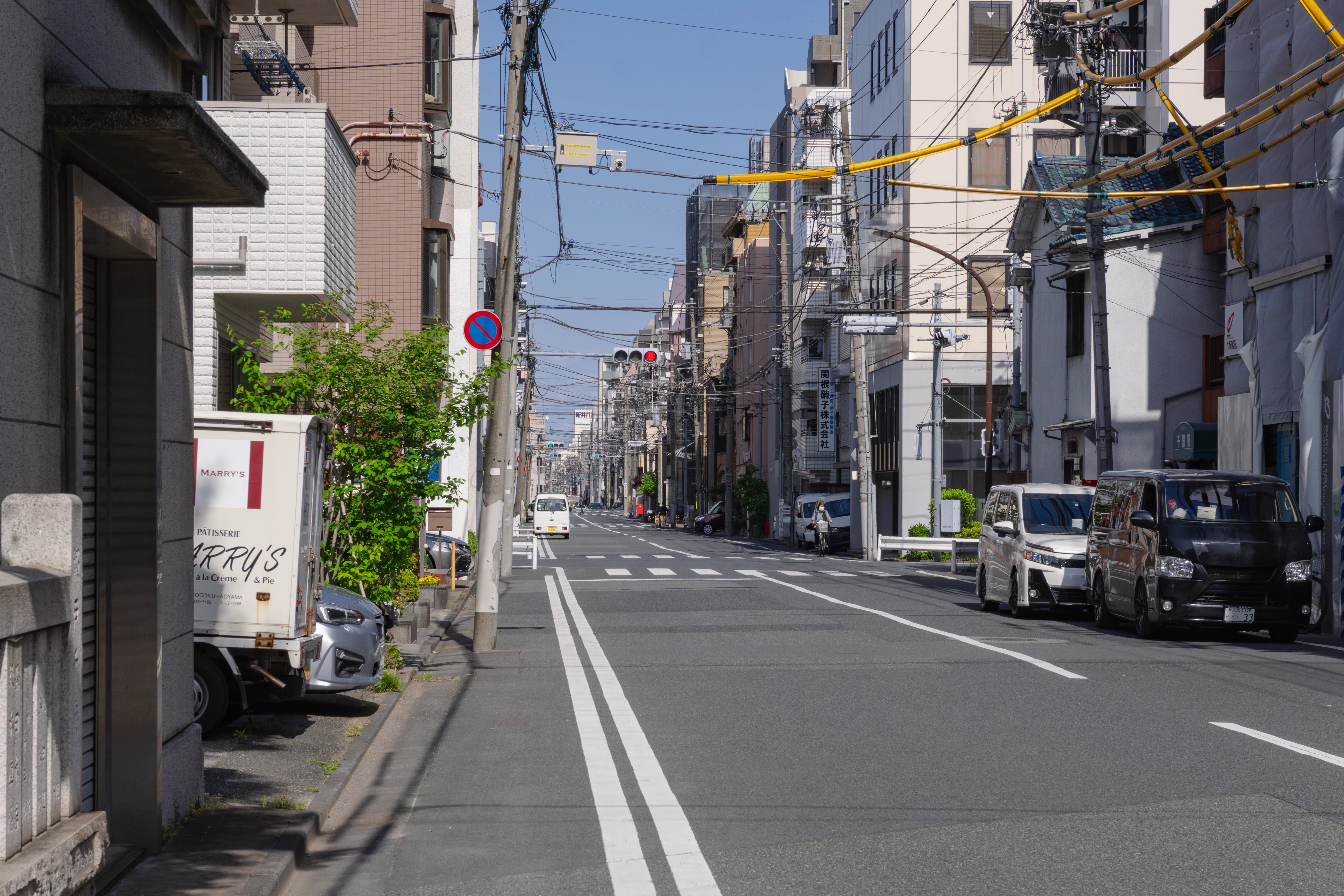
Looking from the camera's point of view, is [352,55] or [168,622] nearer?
[168,622]

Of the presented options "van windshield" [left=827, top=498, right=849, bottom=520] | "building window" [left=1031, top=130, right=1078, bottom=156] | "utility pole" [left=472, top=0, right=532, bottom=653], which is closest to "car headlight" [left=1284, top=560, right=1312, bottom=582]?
"utility pole" [left=472, top=0, right=532, bottom=653]

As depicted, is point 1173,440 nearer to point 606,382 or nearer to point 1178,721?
point 1178,721

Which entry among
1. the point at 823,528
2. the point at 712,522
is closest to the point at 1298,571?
the point at 823,528

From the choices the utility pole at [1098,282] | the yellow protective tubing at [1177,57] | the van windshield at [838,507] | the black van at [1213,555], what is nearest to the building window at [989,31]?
the van windshield at [838,507]

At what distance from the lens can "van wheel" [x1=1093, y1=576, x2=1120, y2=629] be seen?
19219mm

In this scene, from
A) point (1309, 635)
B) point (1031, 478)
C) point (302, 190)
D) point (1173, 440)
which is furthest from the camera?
point (1031, 478)

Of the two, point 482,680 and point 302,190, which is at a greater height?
point 302,190

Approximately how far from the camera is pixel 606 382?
69750 millimetres

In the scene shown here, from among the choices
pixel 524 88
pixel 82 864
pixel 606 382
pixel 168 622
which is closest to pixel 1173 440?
pixel 524 88

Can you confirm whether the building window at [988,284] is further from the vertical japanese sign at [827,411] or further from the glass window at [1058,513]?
the glass window at [1058,513]

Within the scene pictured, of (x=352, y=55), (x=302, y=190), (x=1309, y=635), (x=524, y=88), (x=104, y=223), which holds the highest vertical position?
(x=352, y=55)

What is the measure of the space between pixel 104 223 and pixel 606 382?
63.9m

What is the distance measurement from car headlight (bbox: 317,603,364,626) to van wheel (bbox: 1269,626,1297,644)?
11679 mm

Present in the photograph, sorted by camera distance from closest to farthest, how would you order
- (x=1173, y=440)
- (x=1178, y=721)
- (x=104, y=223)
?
(x=104, y=223)
(x=1178, y=721)
(x=1173, y=440)
